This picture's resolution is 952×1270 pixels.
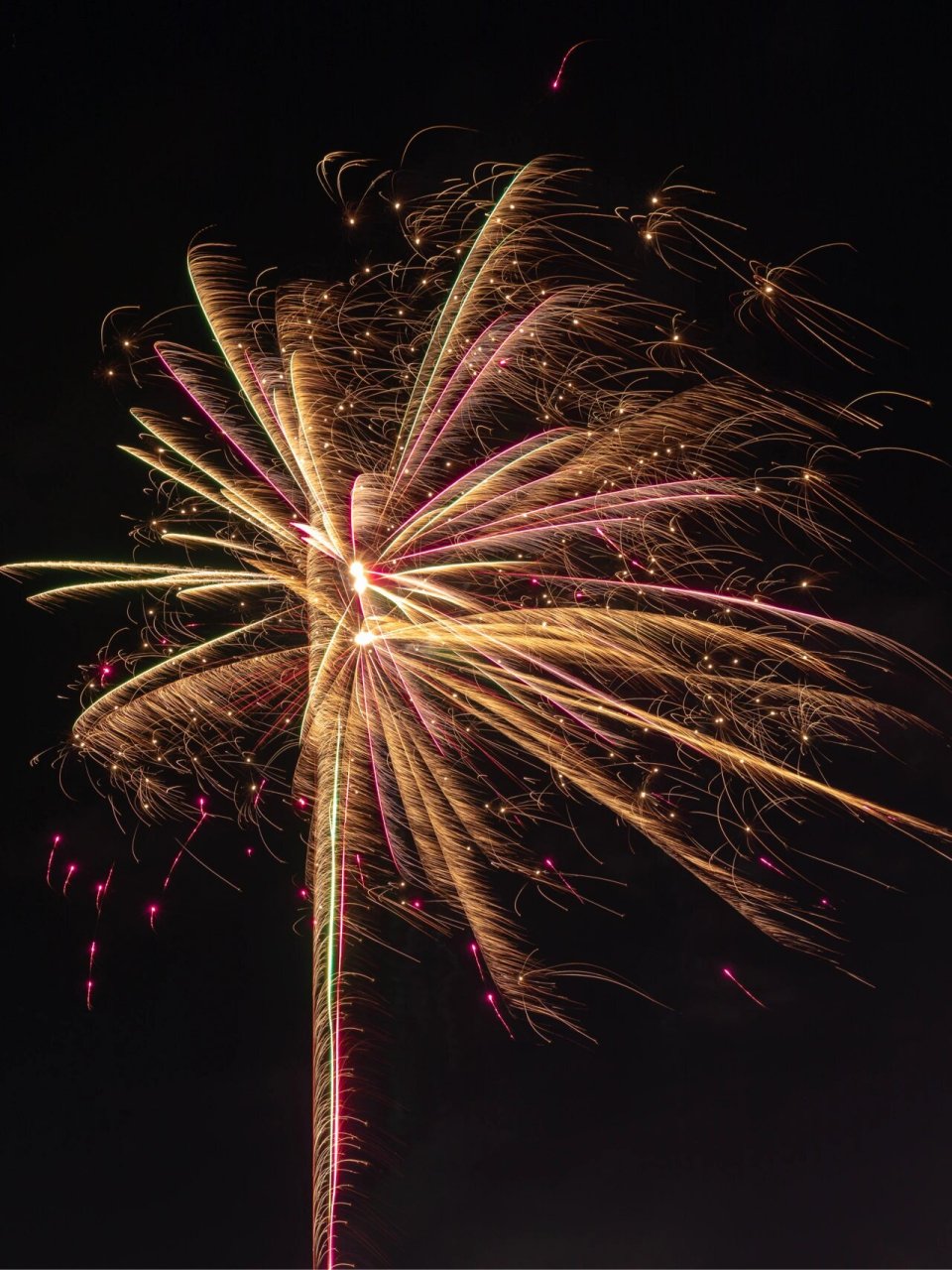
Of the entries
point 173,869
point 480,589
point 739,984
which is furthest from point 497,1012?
point 480,589

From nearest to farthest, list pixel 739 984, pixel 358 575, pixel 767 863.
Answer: pixel 358 575, pixel 767 863, pixel 739 984

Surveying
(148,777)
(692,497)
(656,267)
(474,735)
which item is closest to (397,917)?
(474,735)

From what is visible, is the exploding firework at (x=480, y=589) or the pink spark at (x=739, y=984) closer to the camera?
the exploding firework at (x=480, y=589)

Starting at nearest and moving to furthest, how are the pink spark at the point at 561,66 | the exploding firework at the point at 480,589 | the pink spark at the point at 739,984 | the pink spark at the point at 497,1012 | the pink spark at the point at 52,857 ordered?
1. the exploding firework at the point at 480,589
2. the pink spark at the point at 561,66
3. the pink spark at the point at 497,1012
4. the pink spark at the point at 739,984
5. the pink spark at the point at 52,857

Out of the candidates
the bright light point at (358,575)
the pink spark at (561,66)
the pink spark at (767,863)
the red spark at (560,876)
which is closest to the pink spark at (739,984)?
the pink spark at (767,863)

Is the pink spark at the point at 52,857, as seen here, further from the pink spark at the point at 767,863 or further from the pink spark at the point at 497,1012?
the pink spark at the point at 767,863

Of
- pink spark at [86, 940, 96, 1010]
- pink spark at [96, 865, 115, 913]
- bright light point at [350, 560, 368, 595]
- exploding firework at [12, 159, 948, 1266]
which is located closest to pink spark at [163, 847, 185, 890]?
exploding firework at [12, 159, 948, 1266]

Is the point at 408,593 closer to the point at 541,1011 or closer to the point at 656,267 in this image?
the point at 656,267

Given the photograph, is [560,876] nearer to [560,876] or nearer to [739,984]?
[560,876]
